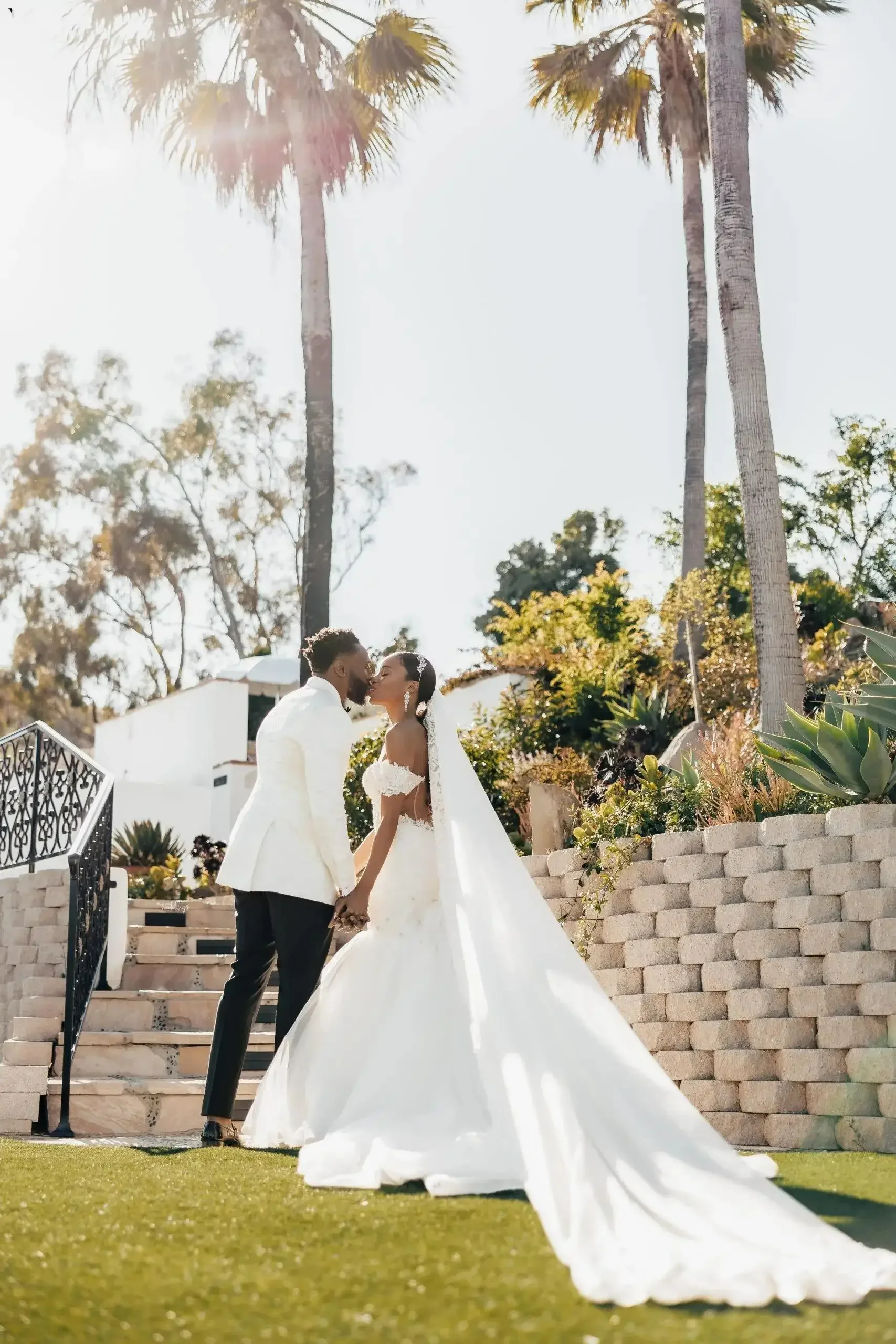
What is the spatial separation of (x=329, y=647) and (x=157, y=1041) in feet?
9.81

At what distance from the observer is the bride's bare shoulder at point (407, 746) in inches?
236

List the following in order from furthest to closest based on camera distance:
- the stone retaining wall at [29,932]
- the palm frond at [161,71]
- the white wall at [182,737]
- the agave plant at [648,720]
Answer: the white wall at [182,737] → the palm frond at [161,71] → the agave plant at [648,720] → the stone retaining wall at [29,932]

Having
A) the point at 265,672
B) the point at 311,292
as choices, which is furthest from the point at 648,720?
the point at 265,672

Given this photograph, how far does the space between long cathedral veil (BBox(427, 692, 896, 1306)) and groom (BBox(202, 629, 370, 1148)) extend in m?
0.47

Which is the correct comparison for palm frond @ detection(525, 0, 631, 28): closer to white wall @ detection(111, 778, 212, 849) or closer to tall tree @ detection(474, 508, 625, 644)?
white wall @ detection(111, 778, 212, 849)

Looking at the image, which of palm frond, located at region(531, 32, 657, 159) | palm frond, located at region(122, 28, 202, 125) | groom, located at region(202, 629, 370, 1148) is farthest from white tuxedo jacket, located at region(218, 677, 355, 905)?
palm frond, located at region(531, 32, 657, 159)

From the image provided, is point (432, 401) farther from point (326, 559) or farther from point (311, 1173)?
point (311, 1173)

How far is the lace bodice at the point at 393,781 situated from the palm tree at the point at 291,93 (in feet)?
23.3

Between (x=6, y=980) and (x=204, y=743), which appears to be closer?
(x=6, y=980)

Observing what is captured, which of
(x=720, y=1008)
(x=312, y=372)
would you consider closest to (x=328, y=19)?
(x=312, y=372)

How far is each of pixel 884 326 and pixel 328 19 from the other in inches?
282

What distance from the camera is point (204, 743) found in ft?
71.5

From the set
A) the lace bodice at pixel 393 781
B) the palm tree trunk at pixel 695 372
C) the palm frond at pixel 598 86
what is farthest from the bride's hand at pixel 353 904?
the palm frond at pixel 598 86

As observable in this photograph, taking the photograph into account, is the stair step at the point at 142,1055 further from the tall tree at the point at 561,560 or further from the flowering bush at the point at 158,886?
the tall tree at the point at 561,560
